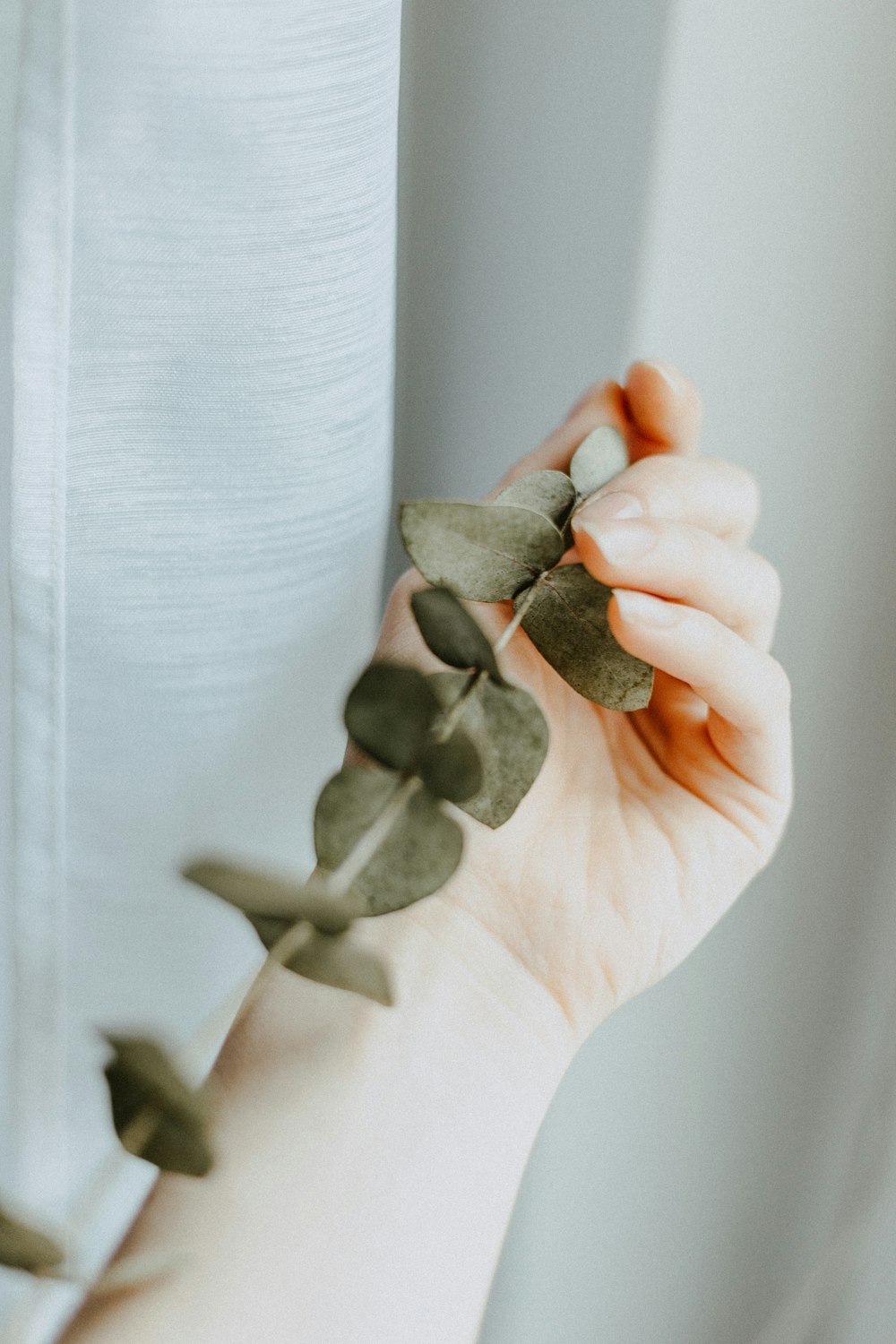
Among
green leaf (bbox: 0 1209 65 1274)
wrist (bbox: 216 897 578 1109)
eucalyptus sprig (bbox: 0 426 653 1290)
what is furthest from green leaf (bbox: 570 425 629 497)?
green leaf (bbox: 0 1209 65 1274)

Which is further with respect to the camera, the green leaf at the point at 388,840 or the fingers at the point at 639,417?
the fingers at the point at 639,417

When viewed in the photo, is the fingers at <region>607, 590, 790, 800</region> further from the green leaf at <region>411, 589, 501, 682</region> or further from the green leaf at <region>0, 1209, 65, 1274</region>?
the green leaf at <region>0, 1209, 65, 1274</region>

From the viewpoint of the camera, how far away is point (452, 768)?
0.30m

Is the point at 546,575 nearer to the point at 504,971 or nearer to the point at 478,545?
the point at 478,545

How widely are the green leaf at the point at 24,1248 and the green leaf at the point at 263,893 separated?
101 mm

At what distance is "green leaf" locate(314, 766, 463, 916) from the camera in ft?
1.00

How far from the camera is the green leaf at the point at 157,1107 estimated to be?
28 centimetres

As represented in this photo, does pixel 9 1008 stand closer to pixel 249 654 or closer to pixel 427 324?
pixel 249 654

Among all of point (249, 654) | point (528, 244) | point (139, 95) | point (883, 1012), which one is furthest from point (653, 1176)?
point (139, 95)

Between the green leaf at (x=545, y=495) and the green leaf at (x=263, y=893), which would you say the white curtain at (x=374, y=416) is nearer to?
the green leaf at (x=545, y=495)

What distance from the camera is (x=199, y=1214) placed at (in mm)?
461

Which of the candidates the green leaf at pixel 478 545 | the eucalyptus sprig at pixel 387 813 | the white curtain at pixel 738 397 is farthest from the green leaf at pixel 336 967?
the white curtain at pixel 738 397

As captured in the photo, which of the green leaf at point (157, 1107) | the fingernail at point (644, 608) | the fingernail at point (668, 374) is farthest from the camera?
the fingernail at point (668, 374)

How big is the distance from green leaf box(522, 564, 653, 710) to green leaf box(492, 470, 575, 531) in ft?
0.11
